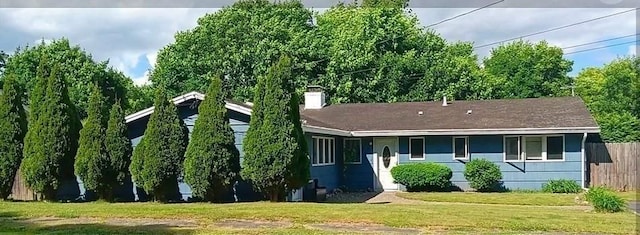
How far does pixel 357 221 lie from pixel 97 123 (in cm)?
868

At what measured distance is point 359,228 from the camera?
36.3ft

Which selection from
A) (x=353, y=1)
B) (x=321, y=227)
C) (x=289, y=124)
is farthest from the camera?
(x=353, y=1)

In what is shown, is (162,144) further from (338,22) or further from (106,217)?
(338,22)

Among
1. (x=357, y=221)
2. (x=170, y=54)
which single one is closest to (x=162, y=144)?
(x=357, y=221)

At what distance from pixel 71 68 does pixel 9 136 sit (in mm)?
21277

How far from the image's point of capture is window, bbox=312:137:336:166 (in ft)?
67.1

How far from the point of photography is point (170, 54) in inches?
1559

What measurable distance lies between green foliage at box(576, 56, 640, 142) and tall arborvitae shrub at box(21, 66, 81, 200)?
75.4ft

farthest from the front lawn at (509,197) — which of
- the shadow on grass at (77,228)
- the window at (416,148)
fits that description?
the shadow on grass at (77,228)

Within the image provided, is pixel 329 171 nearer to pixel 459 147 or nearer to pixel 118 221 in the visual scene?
pixel 459 147

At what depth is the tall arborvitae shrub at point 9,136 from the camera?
1812 centimetres

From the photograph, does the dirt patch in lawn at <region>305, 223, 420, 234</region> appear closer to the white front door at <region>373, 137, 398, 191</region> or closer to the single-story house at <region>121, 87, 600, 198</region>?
the single-story house at <region>121, 87, 600, 198</region>

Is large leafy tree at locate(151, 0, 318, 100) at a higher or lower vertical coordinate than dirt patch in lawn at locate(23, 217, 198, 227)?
higher

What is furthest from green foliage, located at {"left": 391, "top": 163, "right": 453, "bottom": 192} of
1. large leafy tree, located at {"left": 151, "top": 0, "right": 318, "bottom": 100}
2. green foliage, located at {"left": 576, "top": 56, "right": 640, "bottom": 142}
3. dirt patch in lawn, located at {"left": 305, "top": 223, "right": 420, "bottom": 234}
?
large leafy tree, located at {"left": 151, "top": 0, "right": 318, "bottom": 100}
